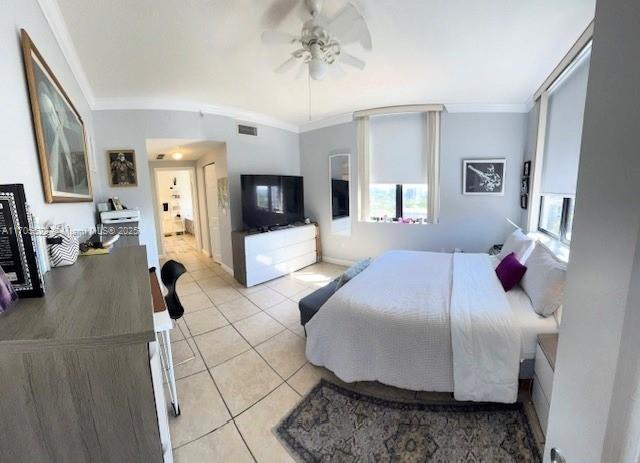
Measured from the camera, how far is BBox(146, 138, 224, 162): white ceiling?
357 centimetres

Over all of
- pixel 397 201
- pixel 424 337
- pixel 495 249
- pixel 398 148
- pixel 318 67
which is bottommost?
pixel 424 337

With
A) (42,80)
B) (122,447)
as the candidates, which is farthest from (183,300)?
(122,447)

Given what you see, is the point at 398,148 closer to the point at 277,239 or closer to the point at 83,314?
the point at 277,239

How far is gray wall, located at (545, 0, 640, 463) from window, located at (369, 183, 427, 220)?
12.0 feet

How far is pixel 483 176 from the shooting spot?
3.73 metres

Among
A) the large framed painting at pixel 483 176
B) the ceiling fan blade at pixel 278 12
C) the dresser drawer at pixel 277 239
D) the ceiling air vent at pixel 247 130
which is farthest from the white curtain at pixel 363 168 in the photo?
the ceiling fan blade at pixel 278 12

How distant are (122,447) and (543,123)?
4.28m

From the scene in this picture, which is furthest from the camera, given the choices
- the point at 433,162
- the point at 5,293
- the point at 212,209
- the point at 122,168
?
the point at 212,209

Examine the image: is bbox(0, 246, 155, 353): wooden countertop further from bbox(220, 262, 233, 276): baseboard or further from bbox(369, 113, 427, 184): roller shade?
bbox(369, 113, 427, 184): roller shade

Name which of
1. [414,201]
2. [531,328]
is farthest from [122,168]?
[531,328]

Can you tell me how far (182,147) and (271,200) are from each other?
5.48ft

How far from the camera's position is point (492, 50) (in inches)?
90.6

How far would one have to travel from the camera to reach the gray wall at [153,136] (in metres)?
3.24

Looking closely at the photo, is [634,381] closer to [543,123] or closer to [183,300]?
[543,123]
